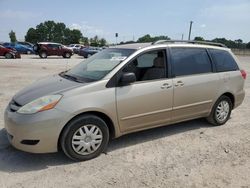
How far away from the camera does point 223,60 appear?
5.73 metres

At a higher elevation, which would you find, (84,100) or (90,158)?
(84,100)

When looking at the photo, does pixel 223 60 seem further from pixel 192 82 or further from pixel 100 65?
pixel 100 65

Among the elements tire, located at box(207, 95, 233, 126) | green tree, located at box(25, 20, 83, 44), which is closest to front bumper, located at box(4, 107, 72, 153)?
tire, located at box(207, 95, 233, 126)

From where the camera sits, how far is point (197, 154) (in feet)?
14.1

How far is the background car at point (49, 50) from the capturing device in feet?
89.3

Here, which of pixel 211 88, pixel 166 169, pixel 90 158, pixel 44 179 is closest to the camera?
pixel 44 179

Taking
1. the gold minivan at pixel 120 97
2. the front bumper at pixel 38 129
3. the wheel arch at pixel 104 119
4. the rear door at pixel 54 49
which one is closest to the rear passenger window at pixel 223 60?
the gold minivan at pixel 120 97

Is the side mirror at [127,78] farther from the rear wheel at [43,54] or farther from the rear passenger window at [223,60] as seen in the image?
the rear wheel at [43,54]

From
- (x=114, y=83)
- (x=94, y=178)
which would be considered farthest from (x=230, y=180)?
(x=114, y=83)

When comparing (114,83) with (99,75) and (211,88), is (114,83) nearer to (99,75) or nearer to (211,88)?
(99,75)

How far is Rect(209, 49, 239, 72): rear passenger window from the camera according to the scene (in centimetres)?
555

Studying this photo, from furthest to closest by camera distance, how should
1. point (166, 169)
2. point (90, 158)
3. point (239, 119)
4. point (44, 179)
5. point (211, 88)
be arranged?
point (239, 119) → point (211, 88) → point (90, 158) → point (166, 169) → point (44, 179)

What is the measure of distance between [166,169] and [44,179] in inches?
63.3

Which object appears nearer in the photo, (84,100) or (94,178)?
(94,178)
